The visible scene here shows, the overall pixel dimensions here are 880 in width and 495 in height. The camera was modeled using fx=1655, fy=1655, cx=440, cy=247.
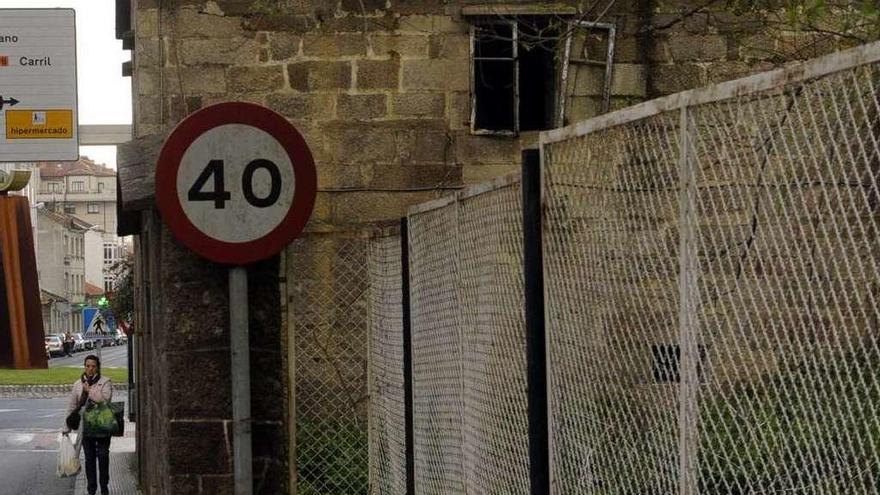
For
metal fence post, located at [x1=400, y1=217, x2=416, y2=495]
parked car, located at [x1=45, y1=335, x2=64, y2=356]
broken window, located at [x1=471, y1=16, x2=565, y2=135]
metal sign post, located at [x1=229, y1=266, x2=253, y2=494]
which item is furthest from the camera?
parked car, located at [x1=45, y1=335, x2=64, y2=356]

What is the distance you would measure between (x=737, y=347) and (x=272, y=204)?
13.1ft

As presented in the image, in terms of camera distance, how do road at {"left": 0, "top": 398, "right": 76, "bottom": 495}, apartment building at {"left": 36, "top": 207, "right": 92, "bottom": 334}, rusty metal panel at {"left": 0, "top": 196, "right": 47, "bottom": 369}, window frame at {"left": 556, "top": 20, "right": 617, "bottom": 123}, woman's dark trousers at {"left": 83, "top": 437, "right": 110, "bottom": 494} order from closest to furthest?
window frame at {"left": 556, "top": 20, "right": 617, "bottom": 123} < woman's dark trousers at {"left": 83, "top": 437, "right": 110, "bottom": 494} < road at {"left": 0, "top": 398, "right": 76, "bottom": 495} < rusty metal panel at {"left": 0, "top": 196, "right": 47, "bottom": 369} < apartment building at {"left": 36, "top": 207, "right": 92, "bottom": 334}

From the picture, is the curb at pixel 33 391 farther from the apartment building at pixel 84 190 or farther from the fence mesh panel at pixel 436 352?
the apartment building at pixel 84 190

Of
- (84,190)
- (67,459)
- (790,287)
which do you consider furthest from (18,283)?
(84,190)

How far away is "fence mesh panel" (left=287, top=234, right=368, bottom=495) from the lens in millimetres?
11820

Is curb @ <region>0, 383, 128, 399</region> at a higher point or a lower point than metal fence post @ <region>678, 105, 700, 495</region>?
lower

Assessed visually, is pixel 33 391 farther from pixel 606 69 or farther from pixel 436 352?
pixel 436 352

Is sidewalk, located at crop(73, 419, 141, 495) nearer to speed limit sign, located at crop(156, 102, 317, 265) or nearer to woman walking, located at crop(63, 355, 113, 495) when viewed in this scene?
woman walking, located at crop(63, 355, 113, 495)

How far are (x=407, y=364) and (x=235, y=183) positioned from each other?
1.41 m

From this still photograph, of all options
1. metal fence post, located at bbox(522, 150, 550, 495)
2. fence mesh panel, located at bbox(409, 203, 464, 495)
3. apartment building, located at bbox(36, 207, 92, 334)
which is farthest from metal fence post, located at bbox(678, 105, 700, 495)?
apartment building, located at bbox(36, 207, 92, 334)

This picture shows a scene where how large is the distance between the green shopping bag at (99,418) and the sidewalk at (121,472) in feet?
2.09

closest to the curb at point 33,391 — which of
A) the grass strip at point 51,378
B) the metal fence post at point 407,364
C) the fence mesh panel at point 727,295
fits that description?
the grass strip at point 51,378

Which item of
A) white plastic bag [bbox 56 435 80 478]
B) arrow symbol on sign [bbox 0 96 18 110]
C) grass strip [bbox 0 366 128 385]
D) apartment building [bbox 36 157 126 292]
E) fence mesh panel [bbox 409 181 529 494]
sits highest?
arrow symbol on sign [bbox 0 96 18 110]

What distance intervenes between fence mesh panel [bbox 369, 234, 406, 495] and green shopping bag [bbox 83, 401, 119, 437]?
18.3ft
